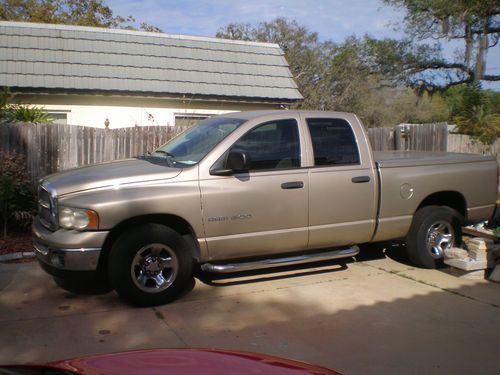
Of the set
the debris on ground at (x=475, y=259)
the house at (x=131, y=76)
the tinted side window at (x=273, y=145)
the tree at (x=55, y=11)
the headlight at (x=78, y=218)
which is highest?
the tree at (x=55, y=11)

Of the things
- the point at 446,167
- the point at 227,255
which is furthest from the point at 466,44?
the point at 227,255

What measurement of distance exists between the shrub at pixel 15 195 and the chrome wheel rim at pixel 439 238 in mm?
5801

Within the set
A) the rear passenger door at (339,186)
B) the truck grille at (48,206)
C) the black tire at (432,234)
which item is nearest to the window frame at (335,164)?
the rear passenger door at (339,186)

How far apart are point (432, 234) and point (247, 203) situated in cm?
269

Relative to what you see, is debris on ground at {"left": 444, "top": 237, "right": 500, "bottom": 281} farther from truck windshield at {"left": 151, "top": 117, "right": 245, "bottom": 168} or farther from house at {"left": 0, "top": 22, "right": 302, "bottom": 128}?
house at {"left": 0, "top": 22, "right": 302, "bottom": 128}

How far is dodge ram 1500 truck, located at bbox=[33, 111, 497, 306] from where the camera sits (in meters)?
5.27

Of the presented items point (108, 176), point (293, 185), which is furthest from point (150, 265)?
point (293, 185)

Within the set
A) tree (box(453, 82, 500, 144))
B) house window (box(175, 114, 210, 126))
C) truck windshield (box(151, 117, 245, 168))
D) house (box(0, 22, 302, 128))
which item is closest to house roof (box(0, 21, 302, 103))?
house (box(0, 22, 302, 128))

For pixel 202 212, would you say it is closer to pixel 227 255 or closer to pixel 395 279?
pixel 227 255

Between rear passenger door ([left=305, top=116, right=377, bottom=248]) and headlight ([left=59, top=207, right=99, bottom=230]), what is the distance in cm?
236

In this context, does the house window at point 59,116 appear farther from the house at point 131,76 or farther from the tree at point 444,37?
the tree at point 444,37

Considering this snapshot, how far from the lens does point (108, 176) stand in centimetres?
538

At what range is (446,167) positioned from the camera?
6.95m

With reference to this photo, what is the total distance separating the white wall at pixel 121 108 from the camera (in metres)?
12.5
